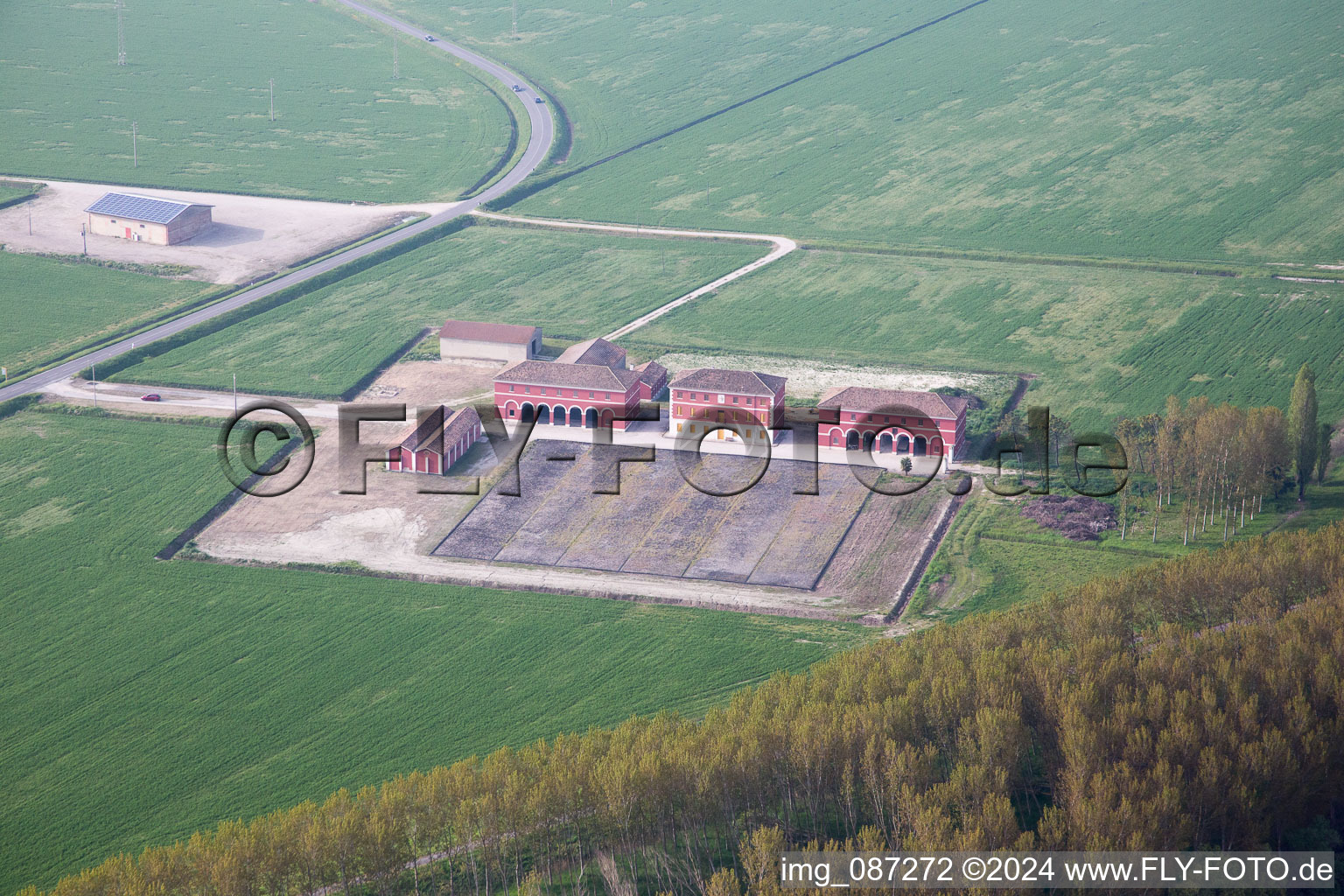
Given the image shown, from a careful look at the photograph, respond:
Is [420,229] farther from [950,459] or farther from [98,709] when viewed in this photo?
[98,709]

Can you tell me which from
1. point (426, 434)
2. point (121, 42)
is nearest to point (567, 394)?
point (426, 434)

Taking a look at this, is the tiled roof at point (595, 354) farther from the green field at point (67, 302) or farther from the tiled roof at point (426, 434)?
the green field at point (67, 302)

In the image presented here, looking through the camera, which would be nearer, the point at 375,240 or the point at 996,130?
the point at 375,240

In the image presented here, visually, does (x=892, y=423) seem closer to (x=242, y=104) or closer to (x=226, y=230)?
(x=226, y=230)

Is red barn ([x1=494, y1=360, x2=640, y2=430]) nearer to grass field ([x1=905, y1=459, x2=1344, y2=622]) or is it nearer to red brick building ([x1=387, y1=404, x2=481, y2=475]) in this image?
red brick building ([x1=387, y1=404, x2=481, y2=475])

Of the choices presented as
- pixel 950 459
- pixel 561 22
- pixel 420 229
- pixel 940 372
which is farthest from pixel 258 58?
pixel 950 459

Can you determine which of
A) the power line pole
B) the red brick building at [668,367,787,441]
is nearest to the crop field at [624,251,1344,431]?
the red brick building at [668,367,787,441]

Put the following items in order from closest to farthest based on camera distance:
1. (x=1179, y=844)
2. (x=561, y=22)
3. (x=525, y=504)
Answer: (x=1179, y=844), (x=525, y=504), (x=561, y=22)
